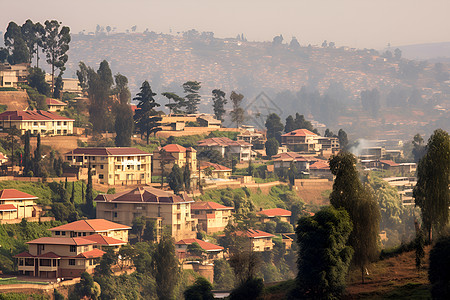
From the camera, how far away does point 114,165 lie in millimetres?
120688

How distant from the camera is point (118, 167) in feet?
398

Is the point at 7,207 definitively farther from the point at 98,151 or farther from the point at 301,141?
the point at 301,141

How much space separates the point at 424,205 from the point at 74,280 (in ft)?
128

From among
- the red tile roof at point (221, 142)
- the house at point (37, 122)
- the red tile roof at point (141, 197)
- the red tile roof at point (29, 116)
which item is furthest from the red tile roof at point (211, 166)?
the red tile roof at point (141, 197)

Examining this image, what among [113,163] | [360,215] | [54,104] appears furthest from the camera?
[54,104]

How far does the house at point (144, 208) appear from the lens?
360 ft

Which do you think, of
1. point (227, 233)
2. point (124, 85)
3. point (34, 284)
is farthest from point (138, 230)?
point (124, 85)

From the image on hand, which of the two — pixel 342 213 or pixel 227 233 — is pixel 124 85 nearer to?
pixel 227 233

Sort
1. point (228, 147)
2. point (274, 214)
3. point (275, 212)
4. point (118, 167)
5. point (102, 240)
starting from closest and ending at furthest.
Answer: point (102, 240) < point (118, 167) < point (274, 214) < point (275, 212) < point (228, 147)

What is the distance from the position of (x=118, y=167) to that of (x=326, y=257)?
196 feet

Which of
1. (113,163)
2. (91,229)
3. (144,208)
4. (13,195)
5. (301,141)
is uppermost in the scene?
(301,141)

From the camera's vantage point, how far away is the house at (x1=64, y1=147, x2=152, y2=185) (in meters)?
119

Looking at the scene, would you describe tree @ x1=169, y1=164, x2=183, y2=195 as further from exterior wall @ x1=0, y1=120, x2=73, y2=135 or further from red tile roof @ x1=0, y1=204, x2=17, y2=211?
red tile roof @ x1=0, y1=204, x2=17, y2=211

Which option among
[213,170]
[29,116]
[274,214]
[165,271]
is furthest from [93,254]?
[213,170]
